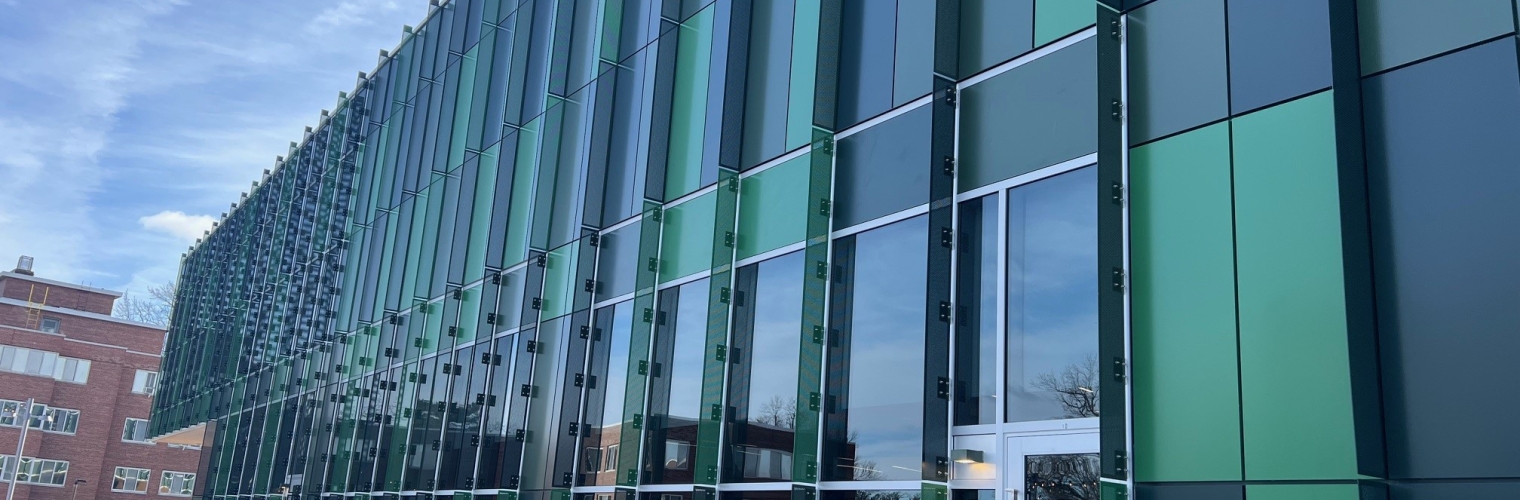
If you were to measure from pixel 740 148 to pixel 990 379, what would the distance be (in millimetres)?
5882

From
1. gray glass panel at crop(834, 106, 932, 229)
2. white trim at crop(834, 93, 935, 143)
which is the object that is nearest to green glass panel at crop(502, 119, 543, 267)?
white trim at crop(834, 93, 935, 143)

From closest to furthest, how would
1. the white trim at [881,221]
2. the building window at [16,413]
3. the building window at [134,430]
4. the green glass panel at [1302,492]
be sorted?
the green glass panel at [1302,492] < the white trim at [881,221] < the building window at [16,413] < the building window at [134,430]

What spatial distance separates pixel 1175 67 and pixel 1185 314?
224 centimetres

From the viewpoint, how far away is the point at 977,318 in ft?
39.7

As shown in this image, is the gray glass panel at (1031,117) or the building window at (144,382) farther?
the building window at (144,382)

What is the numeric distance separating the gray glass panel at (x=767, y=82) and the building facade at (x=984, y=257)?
0.17 ft

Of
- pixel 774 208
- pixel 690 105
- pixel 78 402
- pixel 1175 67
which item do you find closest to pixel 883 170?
pixel 774 208

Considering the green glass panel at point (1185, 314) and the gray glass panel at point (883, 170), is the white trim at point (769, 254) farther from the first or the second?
the green glass panel at point (1185, 314)

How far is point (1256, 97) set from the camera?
10000mm

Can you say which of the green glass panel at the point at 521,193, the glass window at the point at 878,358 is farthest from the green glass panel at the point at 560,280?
the glass window at the point at 878,358

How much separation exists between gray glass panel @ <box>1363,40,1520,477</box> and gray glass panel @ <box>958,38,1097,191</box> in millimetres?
2939

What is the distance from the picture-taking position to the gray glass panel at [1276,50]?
9.58 m

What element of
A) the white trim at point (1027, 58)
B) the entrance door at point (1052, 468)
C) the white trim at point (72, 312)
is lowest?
the entrance door at point (1052, 468)

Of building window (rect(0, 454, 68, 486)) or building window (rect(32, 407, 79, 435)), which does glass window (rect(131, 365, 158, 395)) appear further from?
building window (rect(0, 454, 68, 486))
